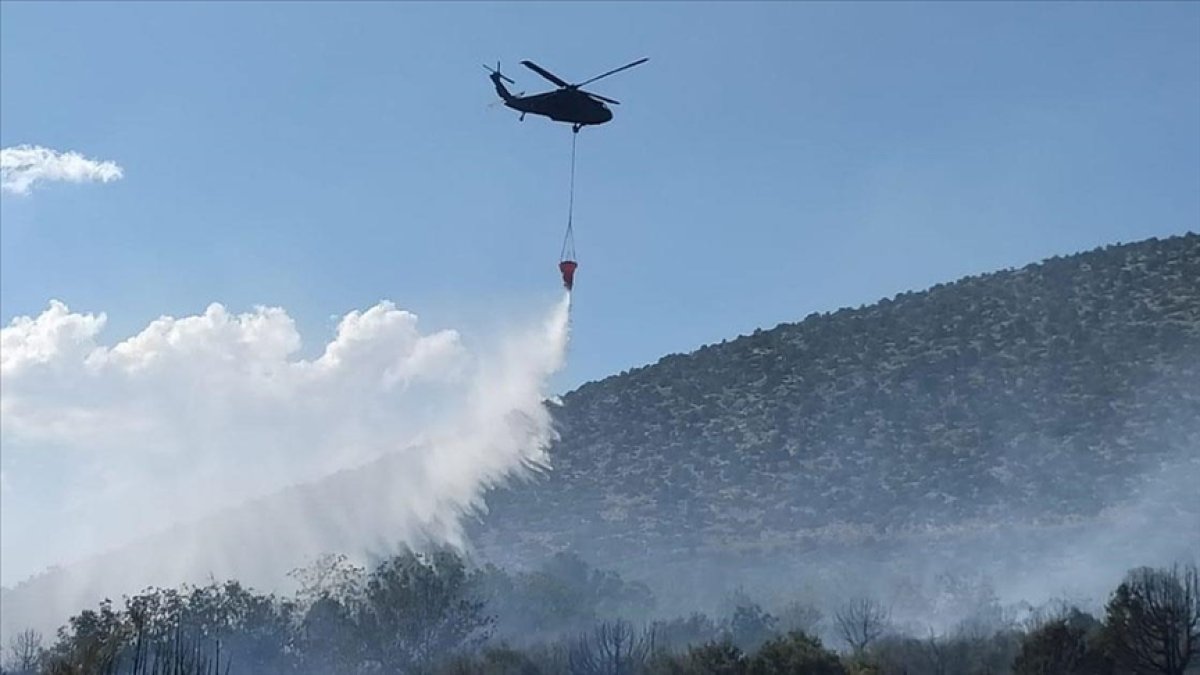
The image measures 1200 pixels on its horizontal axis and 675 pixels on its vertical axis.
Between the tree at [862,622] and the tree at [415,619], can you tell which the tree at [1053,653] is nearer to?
the tree at [862,622]

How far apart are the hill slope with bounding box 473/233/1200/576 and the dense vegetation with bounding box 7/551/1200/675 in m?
12.3

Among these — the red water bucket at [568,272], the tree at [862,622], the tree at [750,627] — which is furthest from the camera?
the tree at [750,627]

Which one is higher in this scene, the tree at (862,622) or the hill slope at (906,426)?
the hill slope at (906,426)

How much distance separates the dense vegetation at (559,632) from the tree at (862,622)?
0.23 metres

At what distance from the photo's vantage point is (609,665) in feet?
211

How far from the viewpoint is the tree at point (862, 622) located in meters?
73.1

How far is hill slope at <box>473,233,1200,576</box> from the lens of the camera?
100m

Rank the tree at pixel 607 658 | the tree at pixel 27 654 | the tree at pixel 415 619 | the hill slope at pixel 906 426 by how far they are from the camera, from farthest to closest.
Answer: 1. the hill slope at pixel 906 426
2. the tree at pixel 27 654
3. the tree at pixel 415 619
4. the tree at pixel 607 658

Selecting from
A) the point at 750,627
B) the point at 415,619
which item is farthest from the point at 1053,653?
the point at 415,619

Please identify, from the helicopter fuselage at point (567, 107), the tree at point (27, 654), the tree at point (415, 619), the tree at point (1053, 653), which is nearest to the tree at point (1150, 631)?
the tree at point (1053, 653)

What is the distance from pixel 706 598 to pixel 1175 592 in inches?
2033

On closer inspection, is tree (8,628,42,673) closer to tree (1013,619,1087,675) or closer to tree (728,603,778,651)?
tree (728,603,778,651)

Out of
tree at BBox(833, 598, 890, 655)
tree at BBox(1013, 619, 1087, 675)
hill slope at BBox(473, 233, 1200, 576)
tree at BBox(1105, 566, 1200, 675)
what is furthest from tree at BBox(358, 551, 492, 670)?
tree at BBox(1105, 566, 1200, 675)

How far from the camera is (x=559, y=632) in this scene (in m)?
91.4
